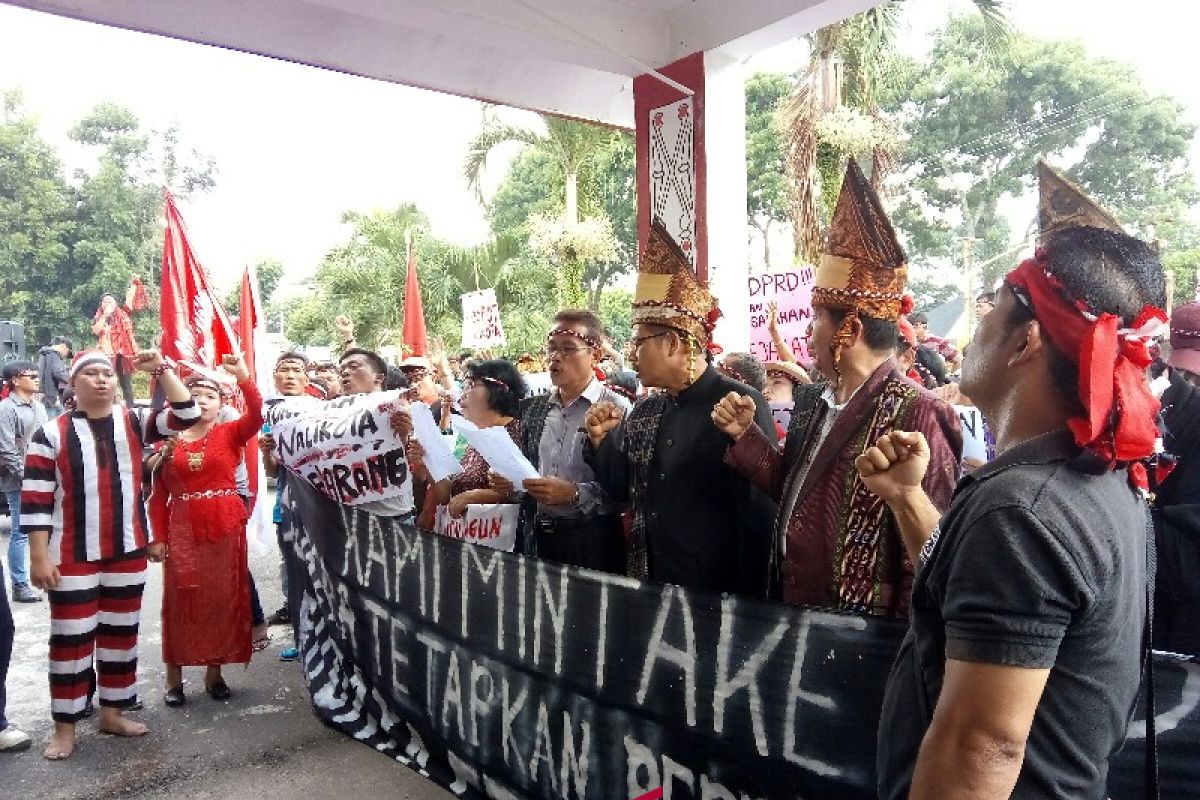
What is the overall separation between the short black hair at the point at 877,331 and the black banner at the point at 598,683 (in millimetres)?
817

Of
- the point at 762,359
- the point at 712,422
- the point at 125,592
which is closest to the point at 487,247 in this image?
the point at 762,359

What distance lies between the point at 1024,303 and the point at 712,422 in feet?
6.19

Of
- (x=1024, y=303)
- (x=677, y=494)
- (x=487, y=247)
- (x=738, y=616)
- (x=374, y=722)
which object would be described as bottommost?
(x=374, y=722)

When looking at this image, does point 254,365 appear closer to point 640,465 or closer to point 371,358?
point 371,358

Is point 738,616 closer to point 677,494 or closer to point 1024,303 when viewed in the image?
point 677,494

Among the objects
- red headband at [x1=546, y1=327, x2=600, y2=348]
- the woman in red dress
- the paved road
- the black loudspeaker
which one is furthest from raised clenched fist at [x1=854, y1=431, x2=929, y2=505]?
the black loudspeaker

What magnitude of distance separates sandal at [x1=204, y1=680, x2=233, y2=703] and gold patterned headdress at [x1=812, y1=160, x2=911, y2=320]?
4177 mm

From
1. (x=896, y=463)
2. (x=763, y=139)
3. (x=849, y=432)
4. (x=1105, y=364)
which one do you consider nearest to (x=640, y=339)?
(x=849, y=432)

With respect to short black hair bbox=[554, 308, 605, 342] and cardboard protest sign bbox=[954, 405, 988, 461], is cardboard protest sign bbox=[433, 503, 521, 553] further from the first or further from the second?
cardboard protest sign bbox=[954, 405, 988, 461]

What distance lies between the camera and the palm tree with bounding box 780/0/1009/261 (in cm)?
984

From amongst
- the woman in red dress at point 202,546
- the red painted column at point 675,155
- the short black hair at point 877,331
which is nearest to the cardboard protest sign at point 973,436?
the short black hair at point 877,331

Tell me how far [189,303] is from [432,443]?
8.27ft

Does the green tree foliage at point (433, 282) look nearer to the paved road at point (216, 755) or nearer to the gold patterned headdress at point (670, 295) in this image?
the paved road at point (216, 755)

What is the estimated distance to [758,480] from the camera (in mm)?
2930
